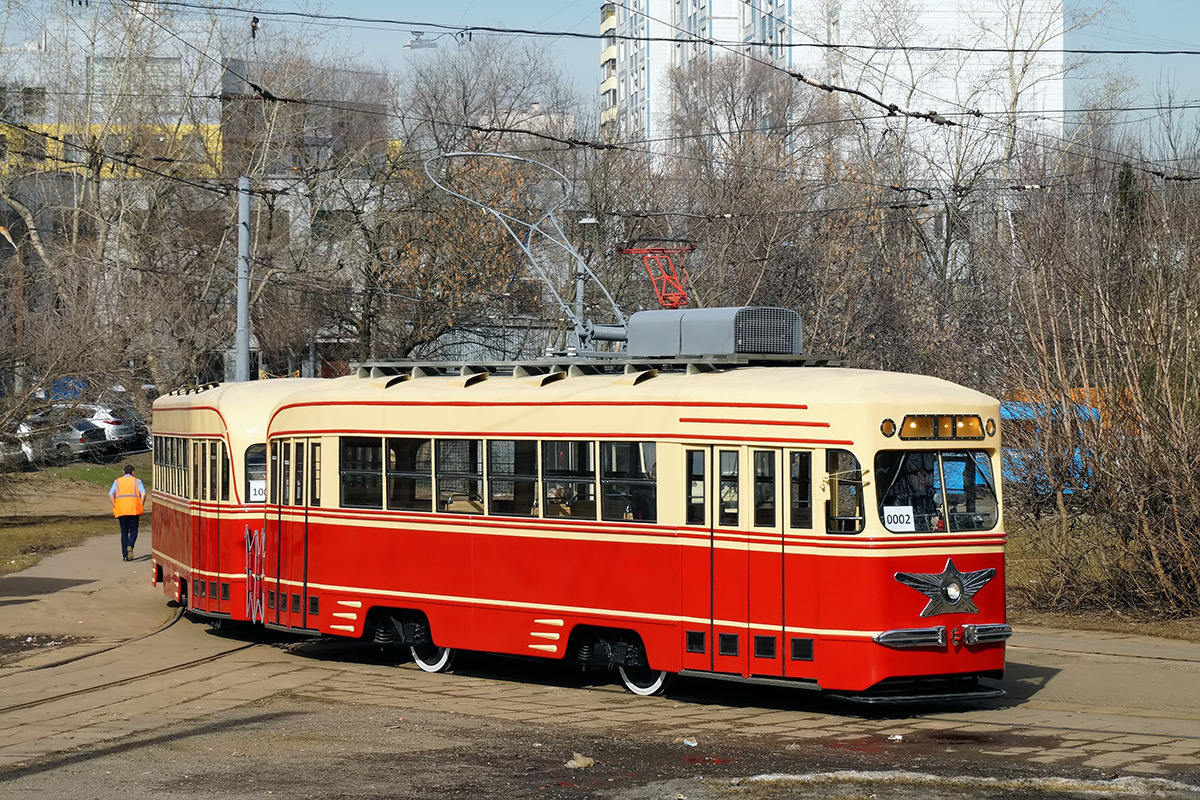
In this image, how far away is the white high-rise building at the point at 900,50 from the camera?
54812 mm

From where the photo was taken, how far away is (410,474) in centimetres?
1478

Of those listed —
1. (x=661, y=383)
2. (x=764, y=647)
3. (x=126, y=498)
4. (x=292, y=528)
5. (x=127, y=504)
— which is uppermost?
(x=661, y=383)

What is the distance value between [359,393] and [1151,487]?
8.42m

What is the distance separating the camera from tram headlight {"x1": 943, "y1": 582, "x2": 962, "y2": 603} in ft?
38.6

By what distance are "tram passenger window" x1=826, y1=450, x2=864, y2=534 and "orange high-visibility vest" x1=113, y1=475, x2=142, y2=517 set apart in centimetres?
1637

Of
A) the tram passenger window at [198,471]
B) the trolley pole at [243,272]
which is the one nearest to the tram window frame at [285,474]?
the tram passenger window at [198,471]

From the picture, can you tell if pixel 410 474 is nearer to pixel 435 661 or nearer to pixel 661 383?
pixel 435 661

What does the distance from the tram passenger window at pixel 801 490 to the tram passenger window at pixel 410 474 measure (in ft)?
13.3

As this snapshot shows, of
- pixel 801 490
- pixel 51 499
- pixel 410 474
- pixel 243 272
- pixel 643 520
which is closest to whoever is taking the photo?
pixel 801 490

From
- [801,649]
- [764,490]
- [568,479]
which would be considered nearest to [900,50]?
[568,479]

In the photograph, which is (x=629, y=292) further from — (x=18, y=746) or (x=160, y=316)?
(x=18, y=746)

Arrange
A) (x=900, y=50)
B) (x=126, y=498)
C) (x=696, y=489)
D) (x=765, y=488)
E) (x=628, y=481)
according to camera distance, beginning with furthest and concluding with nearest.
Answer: (x=900, y=50) → (x=126, y=498) → (x=628, y=481) → (x=696, y=489) → (x=765, y=488)

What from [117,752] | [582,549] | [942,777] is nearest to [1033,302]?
[582,549]

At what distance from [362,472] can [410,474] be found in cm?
68
